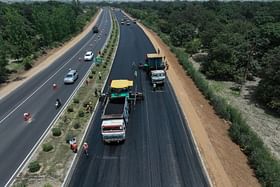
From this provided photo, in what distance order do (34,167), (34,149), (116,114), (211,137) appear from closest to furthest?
(34,167) → (34,149) → (116,114) → (211,137)

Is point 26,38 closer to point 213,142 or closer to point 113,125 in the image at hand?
point 113,125

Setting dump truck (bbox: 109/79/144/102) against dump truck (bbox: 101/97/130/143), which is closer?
dump truck (bbox: 101/97/130/143)

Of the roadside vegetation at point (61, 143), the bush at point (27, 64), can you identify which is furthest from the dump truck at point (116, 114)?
the bush at point (27, 64)

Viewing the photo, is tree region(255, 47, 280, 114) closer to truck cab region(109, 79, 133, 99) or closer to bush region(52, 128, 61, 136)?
truck cab region(109, 79, 133, 99)

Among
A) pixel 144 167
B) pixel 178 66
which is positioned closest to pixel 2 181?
pixel 144 167

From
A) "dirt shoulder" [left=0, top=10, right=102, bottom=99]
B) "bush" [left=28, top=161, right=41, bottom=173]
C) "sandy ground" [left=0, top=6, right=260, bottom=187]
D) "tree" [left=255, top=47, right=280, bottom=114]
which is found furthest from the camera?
"dirt shoulder" [left=0, top=10, right=102, bottom=99]

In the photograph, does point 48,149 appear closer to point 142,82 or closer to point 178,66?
point 142,82

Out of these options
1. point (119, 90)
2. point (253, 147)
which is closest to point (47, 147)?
point (119, 90)

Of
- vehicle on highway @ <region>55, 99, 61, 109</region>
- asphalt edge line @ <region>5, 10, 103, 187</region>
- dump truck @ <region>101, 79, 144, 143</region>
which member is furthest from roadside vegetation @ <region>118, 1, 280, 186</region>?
vehicle on highway @ <region>55, 99, 61, 109</region>
